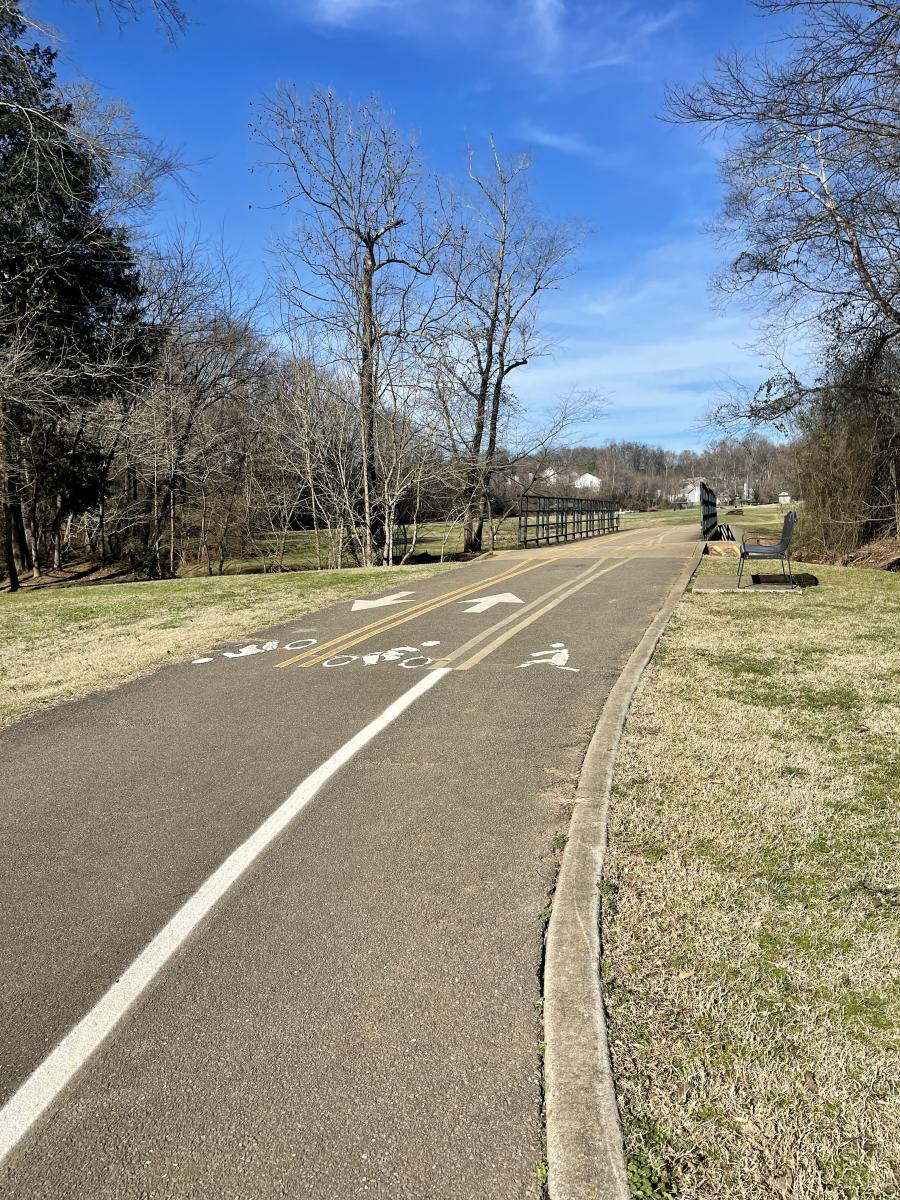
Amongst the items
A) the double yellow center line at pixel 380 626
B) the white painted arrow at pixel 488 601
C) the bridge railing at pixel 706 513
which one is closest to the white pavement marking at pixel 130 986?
the double yellow center line at pixel 380 626

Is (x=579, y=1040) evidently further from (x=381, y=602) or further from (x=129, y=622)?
(x=129, y=622)

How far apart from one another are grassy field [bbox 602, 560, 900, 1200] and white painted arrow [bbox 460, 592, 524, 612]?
16.0 ft

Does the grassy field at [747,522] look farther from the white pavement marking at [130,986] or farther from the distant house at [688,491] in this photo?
the distant house at [688,491]

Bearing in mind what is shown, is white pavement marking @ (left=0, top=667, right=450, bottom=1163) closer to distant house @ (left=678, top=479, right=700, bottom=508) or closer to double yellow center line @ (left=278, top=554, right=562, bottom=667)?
double yellow center line @ (left=278, top=554, right=562, bottom=667)

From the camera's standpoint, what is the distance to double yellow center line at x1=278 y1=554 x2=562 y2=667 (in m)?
7.67

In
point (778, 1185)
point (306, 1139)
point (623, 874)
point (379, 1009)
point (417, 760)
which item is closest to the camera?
point (778, 1185)

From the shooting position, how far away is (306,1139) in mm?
1939

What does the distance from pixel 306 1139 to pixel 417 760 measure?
109 inches

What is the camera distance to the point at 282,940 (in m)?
2.83

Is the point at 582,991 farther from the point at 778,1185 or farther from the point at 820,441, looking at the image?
the point at 820,441

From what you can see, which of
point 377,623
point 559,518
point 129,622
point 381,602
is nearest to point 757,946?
point 377,623

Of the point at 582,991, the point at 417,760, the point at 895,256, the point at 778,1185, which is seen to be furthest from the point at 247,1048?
the point at 895,256

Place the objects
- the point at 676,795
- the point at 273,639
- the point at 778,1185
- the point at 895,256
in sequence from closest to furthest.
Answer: the point at 778,1185, the point at 676,795, the point at 273,639, the point at 895,256

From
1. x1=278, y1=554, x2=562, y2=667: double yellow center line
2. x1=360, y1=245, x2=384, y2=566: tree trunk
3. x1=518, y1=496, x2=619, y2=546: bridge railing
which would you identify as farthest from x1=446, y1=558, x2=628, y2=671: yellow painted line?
x1=518, y1=496, x2=619, y2=546: bridge railing
